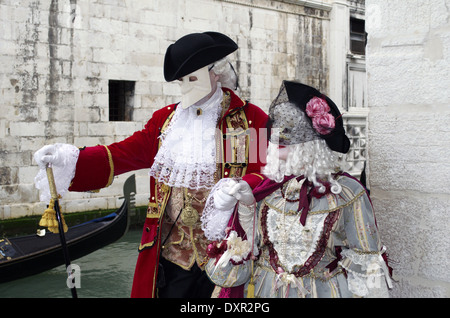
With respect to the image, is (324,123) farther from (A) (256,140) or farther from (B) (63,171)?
(B) (63,171)

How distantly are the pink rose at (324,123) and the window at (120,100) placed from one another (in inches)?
275

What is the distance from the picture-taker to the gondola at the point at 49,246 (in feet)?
18.5

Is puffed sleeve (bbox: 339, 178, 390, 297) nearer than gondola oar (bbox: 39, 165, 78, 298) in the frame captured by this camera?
Yes

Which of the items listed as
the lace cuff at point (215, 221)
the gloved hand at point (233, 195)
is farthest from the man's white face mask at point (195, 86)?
the gloved hand at point (233, 195)

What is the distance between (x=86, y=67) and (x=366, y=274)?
23.1ft

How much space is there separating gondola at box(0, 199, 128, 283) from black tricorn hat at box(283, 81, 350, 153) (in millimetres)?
4488

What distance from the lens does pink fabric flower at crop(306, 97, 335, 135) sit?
1.85 meters

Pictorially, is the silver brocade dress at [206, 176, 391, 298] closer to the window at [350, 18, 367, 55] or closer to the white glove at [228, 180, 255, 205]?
the white glove at [228, 180, 255, 205]

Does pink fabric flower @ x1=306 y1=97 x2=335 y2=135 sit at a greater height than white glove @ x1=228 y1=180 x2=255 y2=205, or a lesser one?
greater

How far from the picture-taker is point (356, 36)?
38.6 feet

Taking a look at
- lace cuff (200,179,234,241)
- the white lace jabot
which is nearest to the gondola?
the white lace jabot

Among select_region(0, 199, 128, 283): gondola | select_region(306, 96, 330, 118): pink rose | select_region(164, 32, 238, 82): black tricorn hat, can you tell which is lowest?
select_region(0, 199, 128, 283): gondola

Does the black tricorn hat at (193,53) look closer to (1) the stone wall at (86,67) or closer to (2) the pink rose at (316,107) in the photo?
(2) the pink rose at (316,107)
